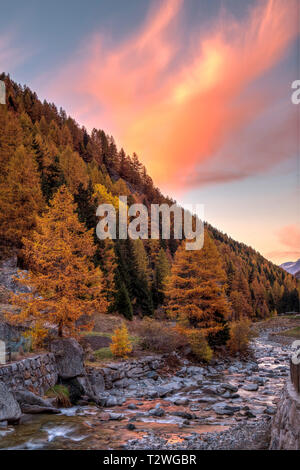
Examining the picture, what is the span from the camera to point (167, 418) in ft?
37.3

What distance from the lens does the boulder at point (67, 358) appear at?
1386cm

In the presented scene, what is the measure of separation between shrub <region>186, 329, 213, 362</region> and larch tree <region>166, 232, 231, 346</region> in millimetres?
742

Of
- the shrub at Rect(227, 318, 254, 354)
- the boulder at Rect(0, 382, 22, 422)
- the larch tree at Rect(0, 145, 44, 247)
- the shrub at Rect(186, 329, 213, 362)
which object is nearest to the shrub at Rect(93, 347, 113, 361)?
the shrub at Rect(186, 329, 213, 362)

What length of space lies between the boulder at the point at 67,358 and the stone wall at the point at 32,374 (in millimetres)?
349

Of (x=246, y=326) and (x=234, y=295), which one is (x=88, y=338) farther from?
(x=234, y=295)

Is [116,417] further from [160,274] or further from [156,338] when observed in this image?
[160,274]

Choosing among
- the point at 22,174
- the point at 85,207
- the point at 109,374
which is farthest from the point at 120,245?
the point at 109,374

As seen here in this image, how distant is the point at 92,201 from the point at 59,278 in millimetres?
33409

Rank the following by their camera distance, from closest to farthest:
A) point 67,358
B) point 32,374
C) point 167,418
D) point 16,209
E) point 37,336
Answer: point 167,418
point 32,374
point 67,358
point 37,336
point 16,209

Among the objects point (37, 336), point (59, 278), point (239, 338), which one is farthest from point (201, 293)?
point (37, 336)

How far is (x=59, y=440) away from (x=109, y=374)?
900 centimetres

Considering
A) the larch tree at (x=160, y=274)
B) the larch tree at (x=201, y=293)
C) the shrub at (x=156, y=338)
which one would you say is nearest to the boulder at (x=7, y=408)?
the shrub at (x=156, y=338)
